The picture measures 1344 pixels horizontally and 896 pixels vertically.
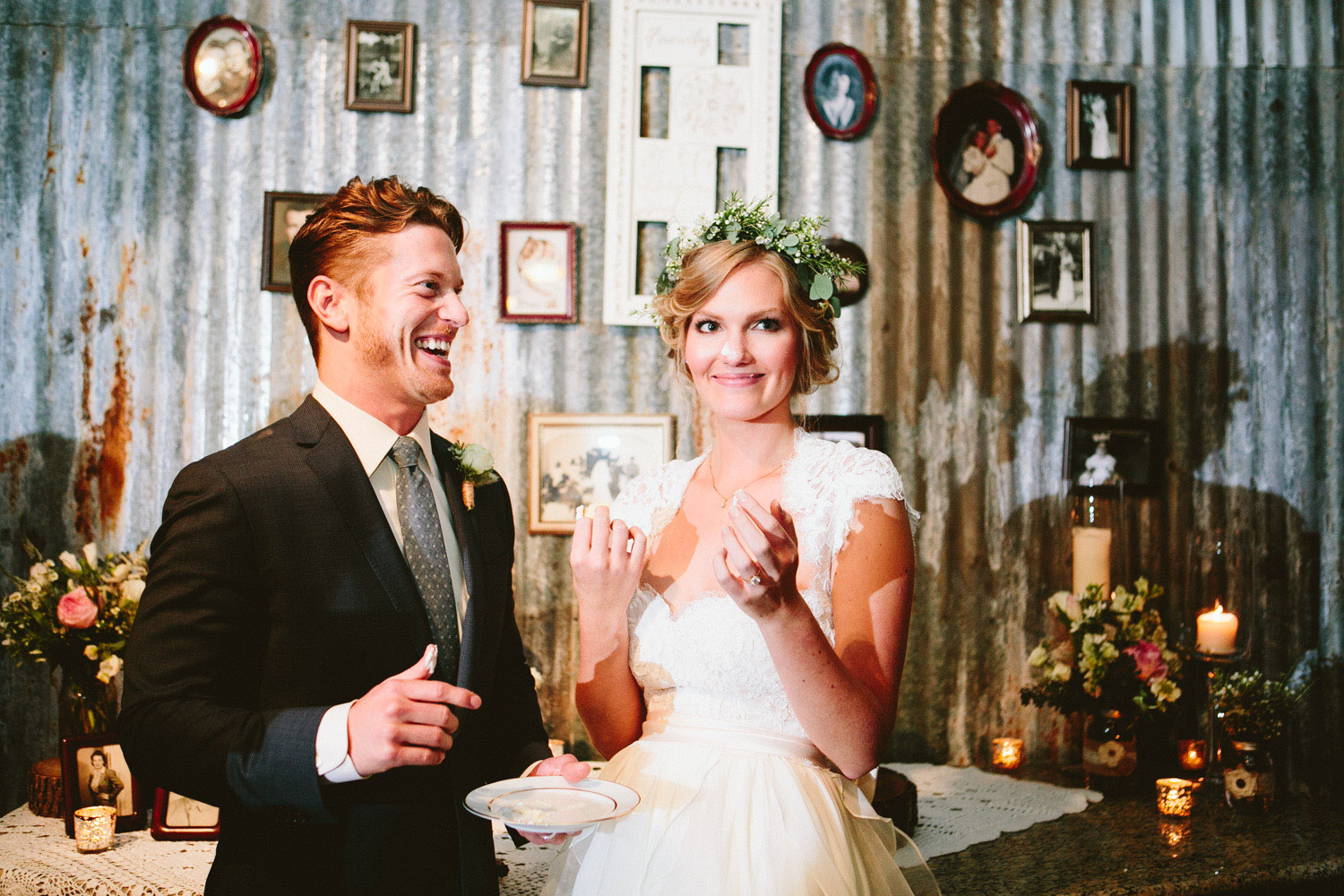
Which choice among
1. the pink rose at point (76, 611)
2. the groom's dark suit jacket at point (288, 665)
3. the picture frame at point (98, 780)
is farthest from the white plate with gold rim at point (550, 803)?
the pink rose at point (76, 611)

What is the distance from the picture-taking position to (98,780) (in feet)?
7.73

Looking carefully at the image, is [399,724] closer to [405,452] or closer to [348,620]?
[348,620]

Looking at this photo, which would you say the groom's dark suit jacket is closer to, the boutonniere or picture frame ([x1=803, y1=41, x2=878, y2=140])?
the boutonniere

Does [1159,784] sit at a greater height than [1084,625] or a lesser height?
lesser

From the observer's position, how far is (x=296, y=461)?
4.75ft

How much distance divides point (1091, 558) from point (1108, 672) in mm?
376

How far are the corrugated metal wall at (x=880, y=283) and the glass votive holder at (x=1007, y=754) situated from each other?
0.10m

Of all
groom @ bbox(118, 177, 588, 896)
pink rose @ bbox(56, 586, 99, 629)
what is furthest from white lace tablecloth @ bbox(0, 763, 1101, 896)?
groom @ bbox(118, 177, 588, 896)

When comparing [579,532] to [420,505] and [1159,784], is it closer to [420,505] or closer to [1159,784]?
[420,505]

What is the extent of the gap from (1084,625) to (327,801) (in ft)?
7.74

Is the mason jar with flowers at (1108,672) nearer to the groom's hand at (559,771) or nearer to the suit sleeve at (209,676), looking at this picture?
the groom's hand at (559,771)

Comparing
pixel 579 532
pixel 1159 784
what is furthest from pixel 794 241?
pixel 1159 784

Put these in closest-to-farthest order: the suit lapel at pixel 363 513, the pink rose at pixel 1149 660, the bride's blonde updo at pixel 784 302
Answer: the suit lapel at pixel 363 513, the bride's blonde updo at pixel 784 302, the pink rose at pixel 1149 660

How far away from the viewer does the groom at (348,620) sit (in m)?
1.23
